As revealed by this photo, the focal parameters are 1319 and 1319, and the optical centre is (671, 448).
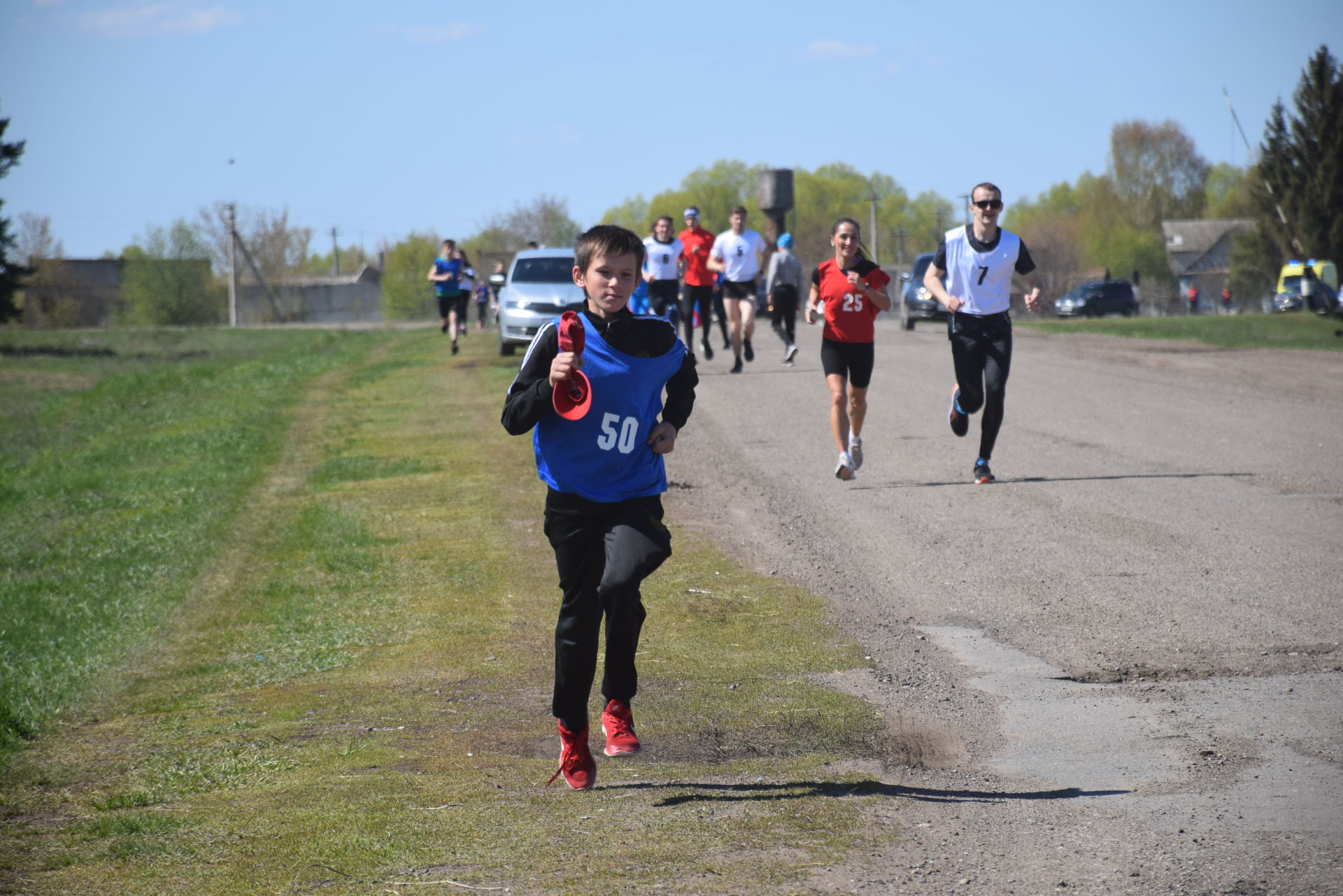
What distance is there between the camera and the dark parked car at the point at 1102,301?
183 ft

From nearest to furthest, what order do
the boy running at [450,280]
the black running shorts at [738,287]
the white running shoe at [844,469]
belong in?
the white running shoe at [844,469]
the black running shorts at [738,287]
the boy running at [450,280]

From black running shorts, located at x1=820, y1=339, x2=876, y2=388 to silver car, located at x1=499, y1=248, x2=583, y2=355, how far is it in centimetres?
1161

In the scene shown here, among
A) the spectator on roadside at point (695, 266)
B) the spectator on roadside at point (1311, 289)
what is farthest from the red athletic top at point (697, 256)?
the spectator on roadside at point (1311, 289)

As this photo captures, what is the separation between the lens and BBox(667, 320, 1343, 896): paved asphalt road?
3859 millimetres

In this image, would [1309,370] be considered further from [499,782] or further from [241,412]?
[499,782]

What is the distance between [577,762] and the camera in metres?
4.51

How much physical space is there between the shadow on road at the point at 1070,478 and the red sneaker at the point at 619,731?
5.68 metres

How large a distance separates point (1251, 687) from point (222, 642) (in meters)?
5.47

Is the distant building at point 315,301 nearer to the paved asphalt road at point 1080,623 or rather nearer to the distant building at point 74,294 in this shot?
the distant building at point 74,294

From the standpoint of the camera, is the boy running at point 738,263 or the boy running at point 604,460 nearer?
the boy running at point 604,460

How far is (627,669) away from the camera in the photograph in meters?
4.69

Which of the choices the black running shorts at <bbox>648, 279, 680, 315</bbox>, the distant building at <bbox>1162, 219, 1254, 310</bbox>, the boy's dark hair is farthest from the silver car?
the distant building at <bbox>1162, 219, 1254, 310</bbox>

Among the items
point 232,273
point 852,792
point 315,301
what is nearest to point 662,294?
point 852,792

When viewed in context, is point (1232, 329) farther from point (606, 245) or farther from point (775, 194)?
point (606, 245)
